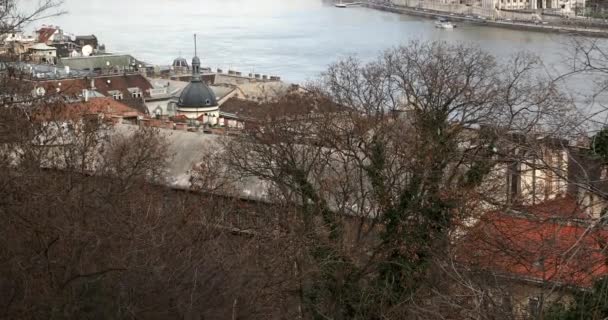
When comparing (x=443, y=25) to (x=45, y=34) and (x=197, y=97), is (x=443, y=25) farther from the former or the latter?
(x=197, y=97)

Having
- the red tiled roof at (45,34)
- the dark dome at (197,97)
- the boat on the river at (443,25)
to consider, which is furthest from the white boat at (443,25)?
the dark dome at (197,97)

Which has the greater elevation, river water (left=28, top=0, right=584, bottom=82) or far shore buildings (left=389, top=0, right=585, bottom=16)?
far shore buildings (left=389, top=0, right=585, bottom=16)

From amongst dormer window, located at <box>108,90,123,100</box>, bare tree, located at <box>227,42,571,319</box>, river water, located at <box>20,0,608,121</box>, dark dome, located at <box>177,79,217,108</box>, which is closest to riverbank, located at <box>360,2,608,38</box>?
river water, located at <box>20,0,608,121</box>

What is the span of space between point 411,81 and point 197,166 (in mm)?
1920

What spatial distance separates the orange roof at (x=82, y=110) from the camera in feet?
13.5

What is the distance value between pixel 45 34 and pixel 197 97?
1170 cm

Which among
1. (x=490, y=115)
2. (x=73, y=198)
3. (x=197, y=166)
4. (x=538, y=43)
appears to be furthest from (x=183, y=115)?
(x=538, y=43)

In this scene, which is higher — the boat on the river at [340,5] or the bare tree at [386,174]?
the boat on the river at [340,5]

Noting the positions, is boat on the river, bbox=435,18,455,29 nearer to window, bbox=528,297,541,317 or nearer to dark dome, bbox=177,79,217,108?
dark dome, bbox=177,79,217,108

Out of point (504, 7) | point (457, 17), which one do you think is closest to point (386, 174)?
point (457, 17)

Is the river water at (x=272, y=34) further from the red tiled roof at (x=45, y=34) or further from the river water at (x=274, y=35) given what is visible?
the red tiled roof at (x=45, y=34)

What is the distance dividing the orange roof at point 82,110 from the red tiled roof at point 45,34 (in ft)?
36.6

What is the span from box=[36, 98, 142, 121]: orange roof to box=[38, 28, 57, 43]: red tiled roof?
1114 cm

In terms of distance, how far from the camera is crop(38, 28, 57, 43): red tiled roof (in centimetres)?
2075
